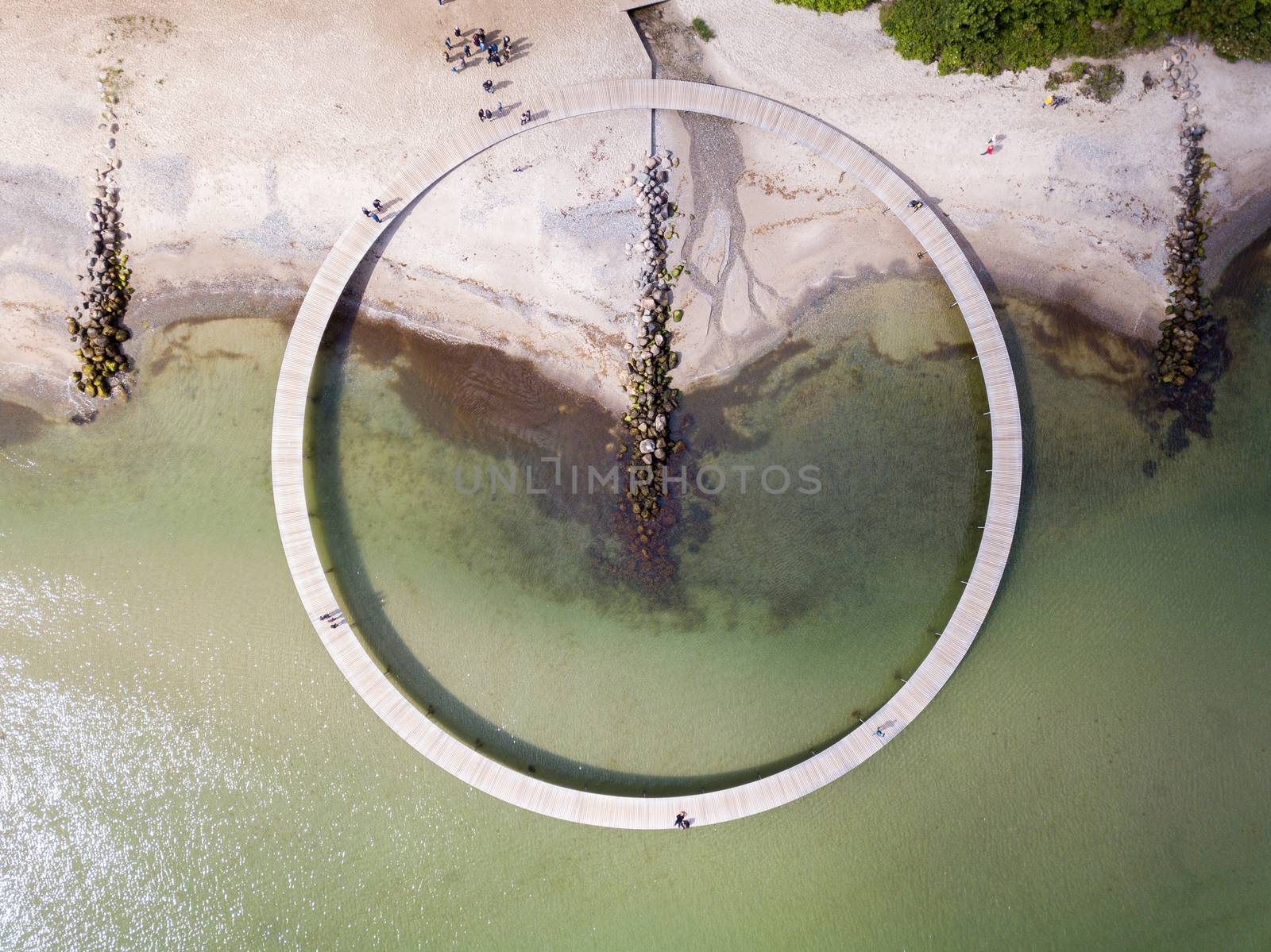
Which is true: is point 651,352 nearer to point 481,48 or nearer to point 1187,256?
point 481,48

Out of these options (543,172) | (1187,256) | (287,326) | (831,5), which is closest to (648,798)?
(287,326)

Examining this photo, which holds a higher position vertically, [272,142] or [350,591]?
[272,142]

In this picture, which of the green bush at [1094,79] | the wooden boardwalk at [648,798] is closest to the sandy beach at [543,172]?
the green bush at [1094,79]

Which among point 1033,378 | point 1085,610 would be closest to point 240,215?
point 1033,378

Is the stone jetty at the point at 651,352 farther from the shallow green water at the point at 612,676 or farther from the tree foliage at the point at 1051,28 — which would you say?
the tree foliage at the point at 1051,28

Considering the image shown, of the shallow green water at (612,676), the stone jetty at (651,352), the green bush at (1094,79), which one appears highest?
the green bush at (1094,79)

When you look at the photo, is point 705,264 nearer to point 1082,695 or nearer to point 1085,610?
point 1085,610

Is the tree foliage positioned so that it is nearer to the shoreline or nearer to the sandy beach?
the sandy beach
